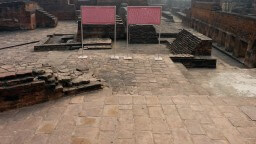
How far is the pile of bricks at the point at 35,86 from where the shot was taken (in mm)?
4586

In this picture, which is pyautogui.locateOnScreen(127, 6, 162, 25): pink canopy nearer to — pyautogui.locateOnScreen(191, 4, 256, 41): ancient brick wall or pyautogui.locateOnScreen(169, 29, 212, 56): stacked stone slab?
pyautogui.locateOnScreen(169, 29, 212, 56): stacked stone slab

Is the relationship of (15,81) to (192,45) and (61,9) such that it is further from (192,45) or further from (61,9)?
(61,9)

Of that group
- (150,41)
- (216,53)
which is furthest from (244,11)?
(150,41)

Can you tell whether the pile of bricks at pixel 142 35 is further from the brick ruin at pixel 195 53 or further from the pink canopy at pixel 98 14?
the pink canopy at pixel 98 14

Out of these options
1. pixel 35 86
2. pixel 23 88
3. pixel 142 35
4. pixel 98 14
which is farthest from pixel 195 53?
pixel 23 88

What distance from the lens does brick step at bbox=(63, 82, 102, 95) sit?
5.28m

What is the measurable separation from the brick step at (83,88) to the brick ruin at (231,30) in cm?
890

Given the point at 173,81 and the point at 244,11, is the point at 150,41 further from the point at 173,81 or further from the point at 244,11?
the point at 244,11

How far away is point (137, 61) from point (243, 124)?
4316 mm

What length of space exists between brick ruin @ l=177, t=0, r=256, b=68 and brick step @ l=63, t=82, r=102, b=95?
890 centimetres

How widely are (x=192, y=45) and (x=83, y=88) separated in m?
5.57

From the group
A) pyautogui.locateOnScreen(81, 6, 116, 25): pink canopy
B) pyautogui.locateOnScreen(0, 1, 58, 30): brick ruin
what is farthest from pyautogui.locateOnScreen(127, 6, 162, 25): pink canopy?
pyautogui.locateOnScreen(0, 1, 58, 30): brick ruin

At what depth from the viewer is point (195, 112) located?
4637mm

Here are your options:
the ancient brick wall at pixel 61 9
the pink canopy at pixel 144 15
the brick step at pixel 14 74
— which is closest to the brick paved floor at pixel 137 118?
the brick step at pixel 14 74
